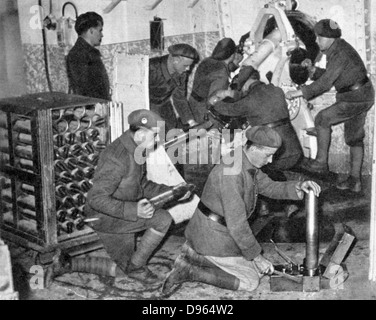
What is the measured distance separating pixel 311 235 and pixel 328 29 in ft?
9.64

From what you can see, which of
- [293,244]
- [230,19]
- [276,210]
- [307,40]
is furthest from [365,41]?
[293,244]

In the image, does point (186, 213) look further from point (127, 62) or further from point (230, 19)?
point (230, 19)

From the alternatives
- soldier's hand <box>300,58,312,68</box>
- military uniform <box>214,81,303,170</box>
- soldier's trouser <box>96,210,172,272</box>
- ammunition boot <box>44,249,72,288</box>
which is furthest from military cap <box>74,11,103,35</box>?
ammunition boot <box>44,249,72,288</box>

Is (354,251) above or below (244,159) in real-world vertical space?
below

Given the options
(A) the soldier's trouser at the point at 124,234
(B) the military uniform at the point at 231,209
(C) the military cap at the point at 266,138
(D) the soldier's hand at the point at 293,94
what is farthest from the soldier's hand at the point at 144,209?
(D) the soldier's hand at the point at 293,94

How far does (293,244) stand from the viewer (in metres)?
5.37

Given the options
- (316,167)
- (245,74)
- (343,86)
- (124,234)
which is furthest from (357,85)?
(124,234)

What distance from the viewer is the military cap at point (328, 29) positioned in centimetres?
654

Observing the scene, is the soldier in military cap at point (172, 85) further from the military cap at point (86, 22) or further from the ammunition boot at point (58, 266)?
the ammunition boot at point (58, 266)

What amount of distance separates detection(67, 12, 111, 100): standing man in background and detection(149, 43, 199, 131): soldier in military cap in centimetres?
53

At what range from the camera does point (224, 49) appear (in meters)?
6.96
